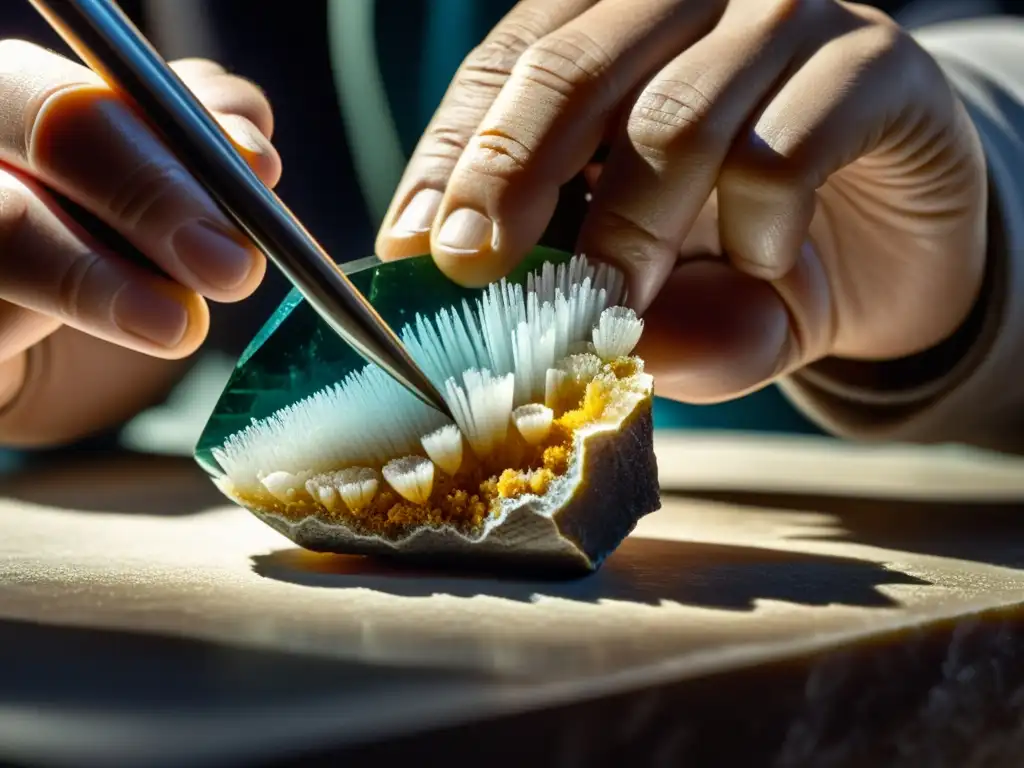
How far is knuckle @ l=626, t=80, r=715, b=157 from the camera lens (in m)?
0.49

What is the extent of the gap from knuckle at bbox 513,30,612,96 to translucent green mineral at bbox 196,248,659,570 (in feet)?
0.33

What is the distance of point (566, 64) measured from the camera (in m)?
0.52

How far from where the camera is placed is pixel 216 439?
1.46 ft

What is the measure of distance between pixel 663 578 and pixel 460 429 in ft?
0.32

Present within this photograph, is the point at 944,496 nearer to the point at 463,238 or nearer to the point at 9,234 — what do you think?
the point at 463,238

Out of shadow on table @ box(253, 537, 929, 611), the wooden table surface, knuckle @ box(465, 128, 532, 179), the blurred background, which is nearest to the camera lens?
the wooden table surface

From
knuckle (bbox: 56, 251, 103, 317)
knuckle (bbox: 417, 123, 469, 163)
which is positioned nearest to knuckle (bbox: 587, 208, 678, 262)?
knuckle (bbox: 417, 123, 469, 163)

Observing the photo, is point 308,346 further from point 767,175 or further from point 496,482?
point 767,175

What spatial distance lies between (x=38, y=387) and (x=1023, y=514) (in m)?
0.65

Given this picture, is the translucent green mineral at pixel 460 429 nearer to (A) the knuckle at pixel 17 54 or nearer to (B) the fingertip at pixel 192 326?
(B) the fingertip at pixel 192 326

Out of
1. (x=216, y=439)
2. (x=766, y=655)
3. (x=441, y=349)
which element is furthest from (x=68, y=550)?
(x=766, y=655)

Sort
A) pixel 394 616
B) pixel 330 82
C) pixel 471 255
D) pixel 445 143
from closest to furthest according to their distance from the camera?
pixel 394 616 → pixel 471 255 → pixel 445 143 → pixel 330 82

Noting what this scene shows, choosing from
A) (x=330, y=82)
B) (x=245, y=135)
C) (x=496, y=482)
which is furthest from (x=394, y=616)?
(x=330, y=82)

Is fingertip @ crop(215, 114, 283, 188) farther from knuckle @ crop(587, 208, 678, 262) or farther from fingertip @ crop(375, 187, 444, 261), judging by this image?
knuckle @ crop(587, 208, 678, 262)
